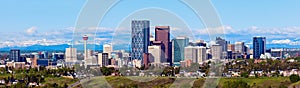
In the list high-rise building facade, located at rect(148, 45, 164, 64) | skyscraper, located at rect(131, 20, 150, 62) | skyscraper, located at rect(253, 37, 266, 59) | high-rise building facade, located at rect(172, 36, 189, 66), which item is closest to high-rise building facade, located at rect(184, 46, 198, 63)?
high-rise building facade, located at rect(172, 36, 189, 66)

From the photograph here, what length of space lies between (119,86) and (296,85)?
18.1 ft

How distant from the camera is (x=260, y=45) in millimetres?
41250

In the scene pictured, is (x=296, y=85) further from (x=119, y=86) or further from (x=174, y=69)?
(x=119, y=86)

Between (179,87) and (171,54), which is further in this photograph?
(171,54)

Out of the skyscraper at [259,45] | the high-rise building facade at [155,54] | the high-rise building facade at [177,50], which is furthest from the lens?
the skyscraper at [259,45]

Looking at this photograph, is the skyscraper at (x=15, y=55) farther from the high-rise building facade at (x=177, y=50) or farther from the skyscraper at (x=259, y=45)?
the high-rise building facade at (x=177, y=50)

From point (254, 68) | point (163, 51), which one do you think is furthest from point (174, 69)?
point (254, 68)

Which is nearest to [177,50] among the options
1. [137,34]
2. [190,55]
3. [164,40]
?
[190,55]

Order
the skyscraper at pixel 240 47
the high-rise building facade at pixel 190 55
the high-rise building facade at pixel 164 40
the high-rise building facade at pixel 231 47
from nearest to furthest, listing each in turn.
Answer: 1. the high-rise building facade at pixel 164 40
2. the high-rise building facade at pixel 190 55
3. the high-rise building facade at pixel 231 47
4. the skyscraper at pixel 240 47

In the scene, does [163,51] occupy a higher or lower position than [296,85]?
higher

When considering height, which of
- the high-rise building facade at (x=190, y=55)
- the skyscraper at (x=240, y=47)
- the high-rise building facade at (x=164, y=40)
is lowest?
the skyscraper at (x=240, y=47)

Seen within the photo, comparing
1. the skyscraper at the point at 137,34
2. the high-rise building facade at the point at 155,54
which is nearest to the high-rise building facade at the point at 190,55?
the high-rise building facade at the point at 155,54

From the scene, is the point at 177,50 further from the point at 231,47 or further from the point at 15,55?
the point at 15,55

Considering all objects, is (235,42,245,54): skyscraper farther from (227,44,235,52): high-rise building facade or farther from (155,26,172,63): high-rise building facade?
(155,26,172,63): high-rise building facade
